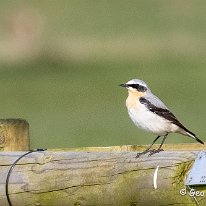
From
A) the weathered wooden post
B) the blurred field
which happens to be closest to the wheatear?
the weathered wooden post

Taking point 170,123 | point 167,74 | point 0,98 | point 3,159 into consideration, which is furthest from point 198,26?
point 3,159

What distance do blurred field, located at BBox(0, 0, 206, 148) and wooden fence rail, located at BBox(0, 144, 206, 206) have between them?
8941 millimetres

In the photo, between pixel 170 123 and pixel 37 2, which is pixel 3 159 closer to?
pixel 170 123

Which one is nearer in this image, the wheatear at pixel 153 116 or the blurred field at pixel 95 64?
the wheatear at pixel 153 116

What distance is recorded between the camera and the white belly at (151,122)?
888 cm

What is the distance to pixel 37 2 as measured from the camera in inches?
1380

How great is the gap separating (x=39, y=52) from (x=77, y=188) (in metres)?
20.7

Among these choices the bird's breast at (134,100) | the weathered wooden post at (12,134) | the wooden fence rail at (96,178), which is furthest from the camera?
the bird's breast at (134,100)

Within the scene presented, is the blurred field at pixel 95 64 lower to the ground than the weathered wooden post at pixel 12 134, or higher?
lower

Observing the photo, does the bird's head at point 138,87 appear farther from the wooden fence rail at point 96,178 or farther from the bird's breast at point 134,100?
the wooden fence rail at point 96,178

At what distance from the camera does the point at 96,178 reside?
19.8 feet

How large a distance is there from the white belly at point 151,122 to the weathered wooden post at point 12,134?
215cm

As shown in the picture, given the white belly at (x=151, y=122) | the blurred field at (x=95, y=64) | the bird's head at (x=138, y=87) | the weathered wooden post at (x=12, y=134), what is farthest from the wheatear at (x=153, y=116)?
the blurred field at (x=95, y=64)

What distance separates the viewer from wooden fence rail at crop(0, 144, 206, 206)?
5656 mm
